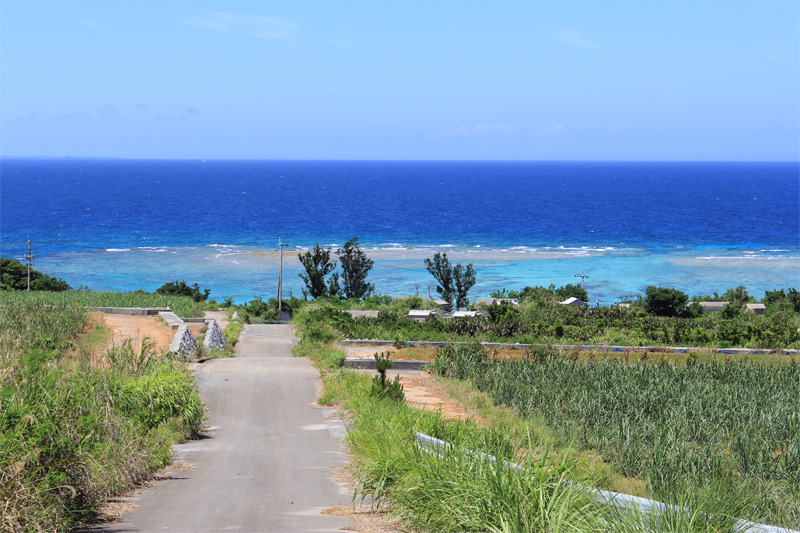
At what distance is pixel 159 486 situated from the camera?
30.1ft

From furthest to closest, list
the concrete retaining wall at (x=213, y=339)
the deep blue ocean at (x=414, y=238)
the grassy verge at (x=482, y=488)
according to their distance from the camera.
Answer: the deep blue ocean at (x=414, y=238)
the concrete retaining wall at (x=213, y=339)
the grassy verge at (x=482, y=488)

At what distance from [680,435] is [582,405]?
2.15 m

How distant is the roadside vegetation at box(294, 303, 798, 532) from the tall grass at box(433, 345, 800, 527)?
1.9 inches

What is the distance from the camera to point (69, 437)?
746 centimetres

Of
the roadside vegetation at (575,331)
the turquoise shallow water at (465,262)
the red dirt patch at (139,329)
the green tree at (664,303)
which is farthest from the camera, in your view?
the turquoise shallow water at (465,262)

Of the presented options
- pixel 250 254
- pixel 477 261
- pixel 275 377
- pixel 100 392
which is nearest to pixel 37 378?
pixel 100 392

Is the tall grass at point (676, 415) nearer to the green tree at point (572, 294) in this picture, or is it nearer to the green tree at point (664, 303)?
the green tree at point (664, 303)

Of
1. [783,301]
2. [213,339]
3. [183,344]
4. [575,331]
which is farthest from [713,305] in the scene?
[183,344]

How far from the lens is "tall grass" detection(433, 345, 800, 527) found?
29.5ft

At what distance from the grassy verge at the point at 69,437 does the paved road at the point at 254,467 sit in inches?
16.3

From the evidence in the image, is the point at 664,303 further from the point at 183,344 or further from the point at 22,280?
the point at 22,280

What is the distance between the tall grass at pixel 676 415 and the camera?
8.98 meters

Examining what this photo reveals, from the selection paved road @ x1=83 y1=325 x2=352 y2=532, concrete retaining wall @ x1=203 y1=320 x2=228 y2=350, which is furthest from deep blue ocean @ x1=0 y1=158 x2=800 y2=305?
paved road @ x1=83 y1=325 x2=352 y2=532

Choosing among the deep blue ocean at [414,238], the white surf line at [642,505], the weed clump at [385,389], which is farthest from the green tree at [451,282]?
the white surf line at [642,505]
